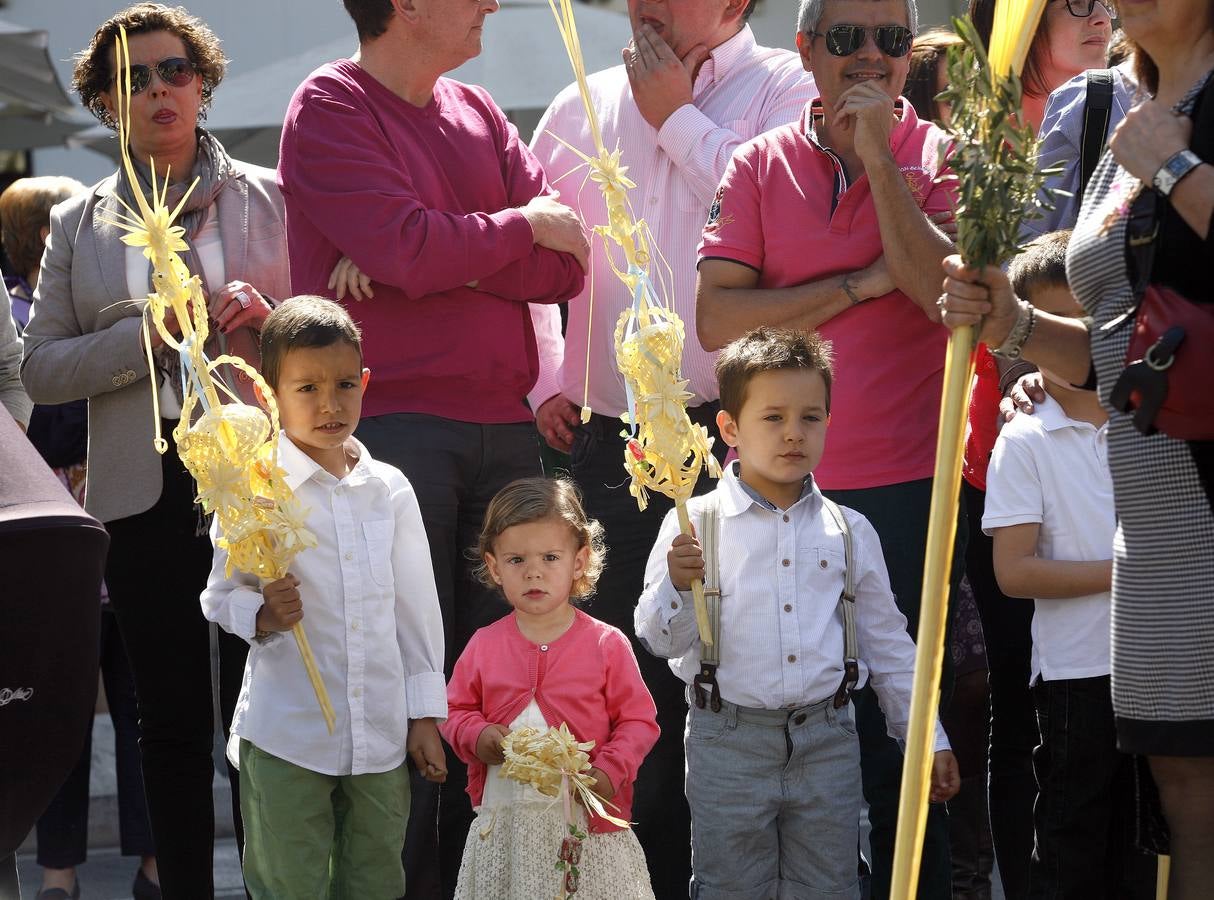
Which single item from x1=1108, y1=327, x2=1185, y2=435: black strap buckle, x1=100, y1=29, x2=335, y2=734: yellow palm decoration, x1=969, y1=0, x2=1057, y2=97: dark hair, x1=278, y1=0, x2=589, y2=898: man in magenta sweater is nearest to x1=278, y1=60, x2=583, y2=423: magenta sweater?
x1=278, y1=0, x2=589, y2=898: man in magenta sweater

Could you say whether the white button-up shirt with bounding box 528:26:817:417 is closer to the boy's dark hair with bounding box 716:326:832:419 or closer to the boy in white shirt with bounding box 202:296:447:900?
the boy's dark hair with bounding box 716:326:832:419

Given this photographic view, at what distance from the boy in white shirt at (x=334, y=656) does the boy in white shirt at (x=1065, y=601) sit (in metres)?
1.39

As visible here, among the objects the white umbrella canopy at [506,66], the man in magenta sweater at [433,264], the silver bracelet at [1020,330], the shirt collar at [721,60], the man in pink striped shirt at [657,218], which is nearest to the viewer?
the silver bracelet at [1020,330]

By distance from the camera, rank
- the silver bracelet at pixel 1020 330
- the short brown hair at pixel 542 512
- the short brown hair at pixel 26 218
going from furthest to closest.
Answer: the short brown hair at pixel 26 218
the short brown hair at pixel 542 512
the silver bracelet at pixel 1020 330

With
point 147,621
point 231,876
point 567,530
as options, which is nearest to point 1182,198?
Answer: point 567,530

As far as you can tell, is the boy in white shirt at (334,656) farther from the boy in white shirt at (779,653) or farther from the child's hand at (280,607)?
the boy in white shirt at (779,653)

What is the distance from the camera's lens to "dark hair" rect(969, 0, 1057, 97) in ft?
15.9

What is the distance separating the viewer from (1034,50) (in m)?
4.91

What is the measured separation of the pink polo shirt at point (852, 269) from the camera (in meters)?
4.16

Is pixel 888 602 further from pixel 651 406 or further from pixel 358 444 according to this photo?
pixel 358 444

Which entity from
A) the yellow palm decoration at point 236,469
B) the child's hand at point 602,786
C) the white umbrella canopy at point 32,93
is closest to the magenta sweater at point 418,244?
the yellow palm decoration at point 236,469

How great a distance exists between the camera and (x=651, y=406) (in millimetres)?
3830

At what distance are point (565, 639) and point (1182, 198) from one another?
1.88 metres

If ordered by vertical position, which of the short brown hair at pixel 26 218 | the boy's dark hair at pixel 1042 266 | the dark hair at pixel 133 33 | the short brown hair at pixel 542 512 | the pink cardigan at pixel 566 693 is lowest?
the pink cardigan at pixel 566 693
